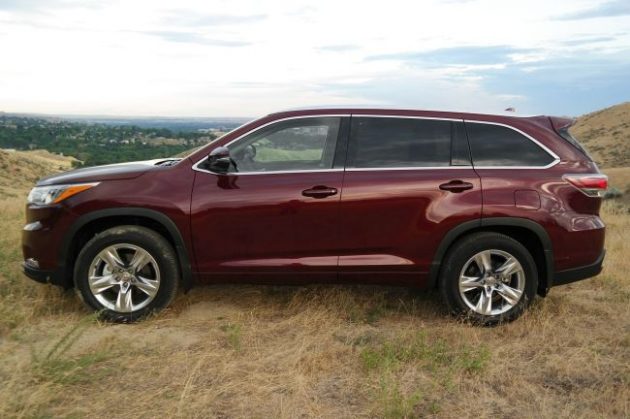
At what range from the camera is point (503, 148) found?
4.53m

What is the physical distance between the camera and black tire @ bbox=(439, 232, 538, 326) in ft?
14.5

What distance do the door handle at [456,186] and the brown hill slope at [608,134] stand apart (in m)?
41.3

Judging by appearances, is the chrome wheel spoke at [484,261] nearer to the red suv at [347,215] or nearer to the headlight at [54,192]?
the red suv at [347,215]

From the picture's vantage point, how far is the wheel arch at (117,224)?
4.37 m

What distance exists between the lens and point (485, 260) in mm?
4480

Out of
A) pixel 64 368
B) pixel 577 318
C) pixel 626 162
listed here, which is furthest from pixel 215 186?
pixel 626 162

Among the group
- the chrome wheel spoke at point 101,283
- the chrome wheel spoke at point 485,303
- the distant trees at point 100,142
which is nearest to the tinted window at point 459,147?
the chrome wheel spoke at point 485,303

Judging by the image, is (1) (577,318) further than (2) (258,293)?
No

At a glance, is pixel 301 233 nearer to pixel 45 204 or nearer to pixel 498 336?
pixel 498 336

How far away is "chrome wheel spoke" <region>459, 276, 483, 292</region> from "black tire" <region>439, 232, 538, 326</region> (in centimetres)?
1

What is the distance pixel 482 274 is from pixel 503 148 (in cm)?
105

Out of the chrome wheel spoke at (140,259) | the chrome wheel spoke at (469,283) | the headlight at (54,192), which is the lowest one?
the chrome wheel spoke at (469,283)

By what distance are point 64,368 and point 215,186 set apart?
5.53ft

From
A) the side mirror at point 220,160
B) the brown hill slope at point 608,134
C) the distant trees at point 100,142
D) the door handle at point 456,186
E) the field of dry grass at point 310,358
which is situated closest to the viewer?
the field of dry grass at point 310,358
